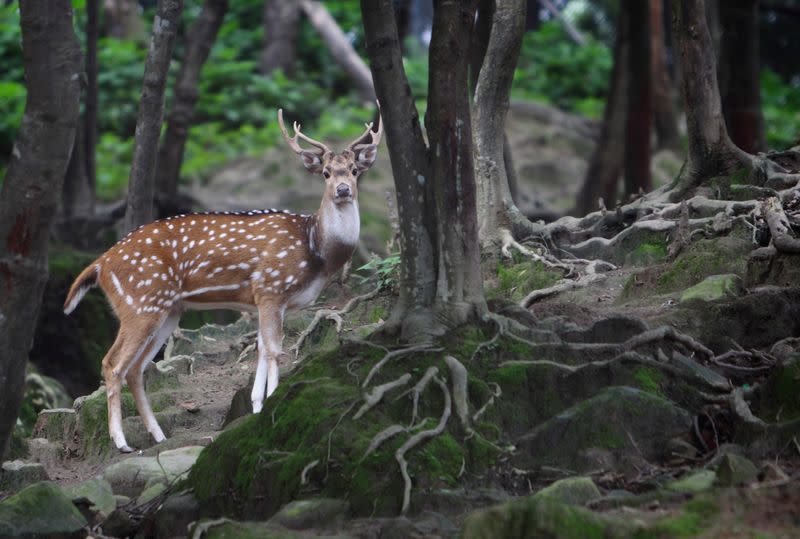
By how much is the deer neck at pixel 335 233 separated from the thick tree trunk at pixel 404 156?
2.31m

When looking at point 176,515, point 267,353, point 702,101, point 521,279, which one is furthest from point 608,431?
point 702,101

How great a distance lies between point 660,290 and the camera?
30.6ft

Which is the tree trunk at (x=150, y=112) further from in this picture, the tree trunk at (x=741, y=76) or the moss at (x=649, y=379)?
the tree trunk at (x=741, y=76)

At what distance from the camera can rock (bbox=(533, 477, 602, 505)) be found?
20.1 feet

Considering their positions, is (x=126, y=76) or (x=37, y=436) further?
(x=126, y=76)

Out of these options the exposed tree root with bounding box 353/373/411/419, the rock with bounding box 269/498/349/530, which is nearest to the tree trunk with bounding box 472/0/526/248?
the exposed tree root with bounding box 353/373/411/419

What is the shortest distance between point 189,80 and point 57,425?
17.1ft

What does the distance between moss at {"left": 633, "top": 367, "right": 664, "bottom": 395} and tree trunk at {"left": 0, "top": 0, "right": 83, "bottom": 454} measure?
124 inches

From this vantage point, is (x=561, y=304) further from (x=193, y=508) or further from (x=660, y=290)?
(x=193, y=508)

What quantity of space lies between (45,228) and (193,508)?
1.79 metres

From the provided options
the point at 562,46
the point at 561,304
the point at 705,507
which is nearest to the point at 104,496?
the point at 561,304

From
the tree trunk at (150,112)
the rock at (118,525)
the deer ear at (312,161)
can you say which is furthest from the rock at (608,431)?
the tree trunk at (150,112)

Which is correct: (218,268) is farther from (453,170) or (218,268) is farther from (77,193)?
(77,193)

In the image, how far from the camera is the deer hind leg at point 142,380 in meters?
9.55
